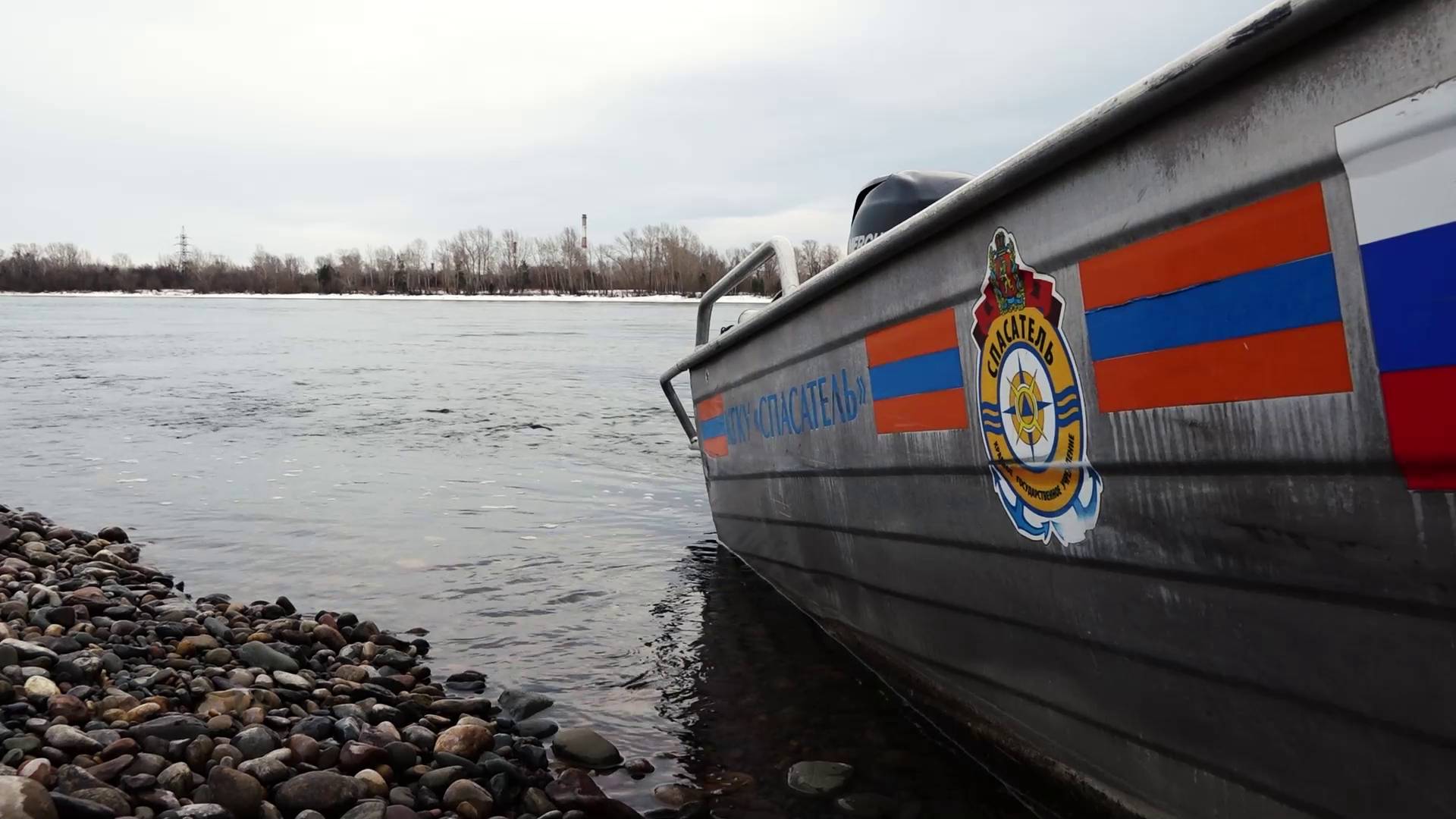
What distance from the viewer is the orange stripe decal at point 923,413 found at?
2.55m

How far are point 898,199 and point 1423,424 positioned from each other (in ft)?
8.97

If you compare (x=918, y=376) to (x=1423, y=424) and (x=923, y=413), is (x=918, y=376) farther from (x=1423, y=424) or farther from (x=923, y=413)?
(x=1423, y=424)

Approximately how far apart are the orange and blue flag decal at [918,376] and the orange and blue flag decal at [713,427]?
1844 millimetres

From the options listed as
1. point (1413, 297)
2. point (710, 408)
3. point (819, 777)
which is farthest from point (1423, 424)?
point (710, 408)

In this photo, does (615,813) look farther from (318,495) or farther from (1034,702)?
(318,495)

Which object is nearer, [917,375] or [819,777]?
[917,375]

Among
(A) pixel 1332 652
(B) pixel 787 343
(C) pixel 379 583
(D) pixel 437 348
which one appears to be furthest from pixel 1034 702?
(D) pixel 437 348

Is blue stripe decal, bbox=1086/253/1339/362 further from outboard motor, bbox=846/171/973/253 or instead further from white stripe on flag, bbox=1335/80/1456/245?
outboard motor, bbox=846/171/973/253

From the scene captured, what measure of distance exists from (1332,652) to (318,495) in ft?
22.8

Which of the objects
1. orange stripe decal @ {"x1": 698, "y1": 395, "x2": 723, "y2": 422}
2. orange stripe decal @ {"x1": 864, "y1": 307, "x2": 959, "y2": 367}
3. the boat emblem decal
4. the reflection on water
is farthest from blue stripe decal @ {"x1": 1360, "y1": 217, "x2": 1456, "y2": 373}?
orange stripe decal @ {"x1": 698, "y1": 395, "x2": 723, "y2": 422}

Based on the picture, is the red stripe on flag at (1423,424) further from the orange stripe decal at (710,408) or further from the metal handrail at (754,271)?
the orange stripe decal at (710,408)

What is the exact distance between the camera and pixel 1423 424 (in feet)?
4.59

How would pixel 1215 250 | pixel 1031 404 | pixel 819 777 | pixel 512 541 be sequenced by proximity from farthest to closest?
pixel 512 541 < pixel 819 777 < pixel 1031 404 < pixel 1215 250

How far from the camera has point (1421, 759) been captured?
150cm
